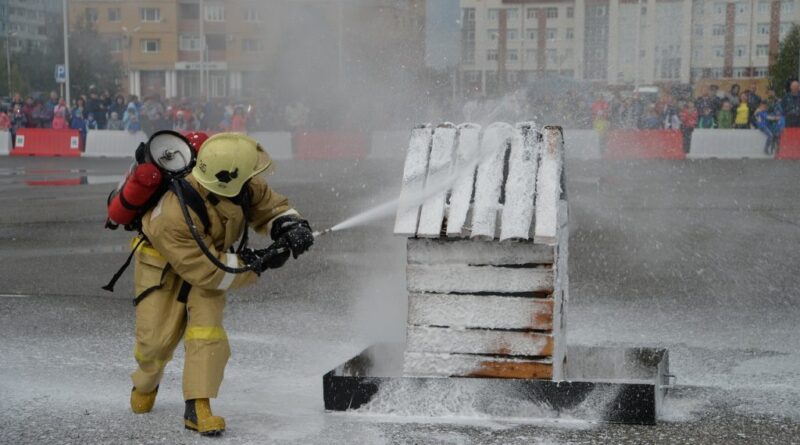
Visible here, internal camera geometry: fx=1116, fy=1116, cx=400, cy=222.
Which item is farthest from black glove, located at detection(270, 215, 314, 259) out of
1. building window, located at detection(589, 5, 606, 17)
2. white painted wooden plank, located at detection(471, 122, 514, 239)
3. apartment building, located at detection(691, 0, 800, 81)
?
building window, located at detection(589, 5, 606, 17)

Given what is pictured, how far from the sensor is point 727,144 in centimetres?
2047

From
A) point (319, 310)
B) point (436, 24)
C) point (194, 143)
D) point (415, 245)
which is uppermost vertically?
point (436, 24)

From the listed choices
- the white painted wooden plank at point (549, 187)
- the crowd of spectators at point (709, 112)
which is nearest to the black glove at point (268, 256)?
the white painted wooden plank at point (549, 187)

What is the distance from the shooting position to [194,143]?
162 inches

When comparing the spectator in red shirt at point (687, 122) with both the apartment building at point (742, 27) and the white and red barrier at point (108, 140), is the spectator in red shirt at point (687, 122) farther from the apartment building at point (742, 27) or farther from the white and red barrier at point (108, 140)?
the white and red barrier at point (108, 140)

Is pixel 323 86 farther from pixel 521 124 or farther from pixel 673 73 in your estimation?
pixel 673 73

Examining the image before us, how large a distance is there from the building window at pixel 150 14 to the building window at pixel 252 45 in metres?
2.34

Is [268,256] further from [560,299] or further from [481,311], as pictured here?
[560,299]

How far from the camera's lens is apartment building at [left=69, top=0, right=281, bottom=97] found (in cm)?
895

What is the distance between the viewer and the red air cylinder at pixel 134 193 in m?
3.82

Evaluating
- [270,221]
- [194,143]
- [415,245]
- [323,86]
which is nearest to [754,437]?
[415,245]

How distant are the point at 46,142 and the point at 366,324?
18.5m

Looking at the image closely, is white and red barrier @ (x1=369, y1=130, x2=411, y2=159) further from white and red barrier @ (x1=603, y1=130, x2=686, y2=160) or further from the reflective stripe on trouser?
the reflective stripe on trouser

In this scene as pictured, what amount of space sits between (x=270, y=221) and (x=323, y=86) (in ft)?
21.7
